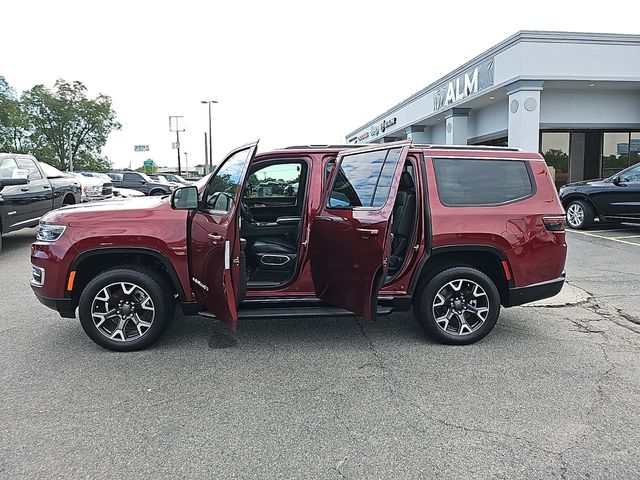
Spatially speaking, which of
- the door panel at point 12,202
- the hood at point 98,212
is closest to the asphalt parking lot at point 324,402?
the hood at point 98,212

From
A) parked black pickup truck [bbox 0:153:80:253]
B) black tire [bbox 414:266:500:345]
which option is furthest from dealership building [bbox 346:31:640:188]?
black tire [bbox 414:266:500:345]

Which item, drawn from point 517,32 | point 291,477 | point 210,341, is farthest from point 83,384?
point 517,32

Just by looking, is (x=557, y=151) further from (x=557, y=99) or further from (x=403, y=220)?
(x=403, y=220)

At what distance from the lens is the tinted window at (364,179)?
4.39 meters

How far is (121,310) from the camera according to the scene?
457cm

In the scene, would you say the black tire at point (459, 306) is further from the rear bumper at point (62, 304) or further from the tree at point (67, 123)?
the tree at point (67, 123)

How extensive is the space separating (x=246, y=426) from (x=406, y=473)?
1073mm

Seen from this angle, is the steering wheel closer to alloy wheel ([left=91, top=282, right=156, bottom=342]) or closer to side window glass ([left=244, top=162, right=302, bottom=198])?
side window glass ([left=244, top=162, right=302, bottom=198])

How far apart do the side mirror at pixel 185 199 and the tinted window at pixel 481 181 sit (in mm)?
2209

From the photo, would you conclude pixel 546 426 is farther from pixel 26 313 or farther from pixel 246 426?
pixel 26 313

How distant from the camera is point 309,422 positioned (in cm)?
340

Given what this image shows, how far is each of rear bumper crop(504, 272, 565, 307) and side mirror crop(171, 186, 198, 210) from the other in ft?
9.83

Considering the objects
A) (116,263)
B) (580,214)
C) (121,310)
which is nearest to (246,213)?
(116,263)

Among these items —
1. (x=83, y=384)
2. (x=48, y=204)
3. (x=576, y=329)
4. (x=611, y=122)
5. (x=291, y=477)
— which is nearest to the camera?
(x=291, y=477)
